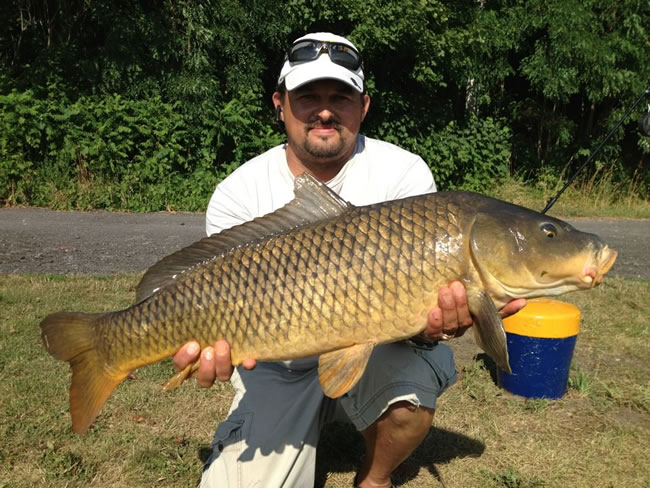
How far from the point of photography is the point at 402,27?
878 cm

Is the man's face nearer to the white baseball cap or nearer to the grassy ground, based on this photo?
the white baseball cap

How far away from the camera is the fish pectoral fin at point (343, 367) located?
66.9 inches

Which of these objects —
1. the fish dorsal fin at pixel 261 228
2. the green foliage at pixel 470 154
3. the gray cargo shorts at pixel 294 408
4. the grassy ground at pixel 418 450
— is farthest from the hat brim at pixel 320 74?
the green foliage at pixel 470 154

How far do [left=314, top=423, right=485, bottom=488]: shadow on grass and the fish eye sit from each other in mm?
1062

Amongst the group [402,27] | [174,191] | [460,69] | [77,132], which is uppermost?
[402,27]

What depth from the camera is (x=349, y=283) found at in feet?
5.40

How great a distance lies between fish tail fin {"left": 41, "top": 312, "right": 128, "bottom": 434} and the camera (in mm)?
1815

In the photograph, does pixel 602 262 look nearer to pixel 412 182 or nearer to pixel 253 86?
pixel 412 182

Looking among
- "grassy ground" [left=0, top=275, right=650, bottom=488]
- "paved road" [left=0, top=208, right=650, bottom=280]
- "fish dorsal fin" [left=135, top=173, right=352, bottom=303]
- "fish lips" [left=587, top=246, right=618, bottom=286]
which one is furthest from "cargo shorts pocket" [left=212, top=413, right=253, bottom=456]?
"paved road" [left=0, top=208, right=650, bottom=280]

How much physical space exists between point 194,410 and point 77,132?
6.11m

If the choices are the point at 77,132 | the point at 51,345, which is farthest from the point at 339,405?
the point at 77,132

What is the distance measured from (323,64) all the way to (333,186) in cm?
44

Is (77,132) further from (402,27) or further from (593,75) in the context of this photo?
(593,75)

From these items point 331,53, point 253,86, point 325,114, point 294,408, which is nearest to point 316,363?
point 294,408
